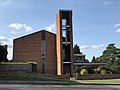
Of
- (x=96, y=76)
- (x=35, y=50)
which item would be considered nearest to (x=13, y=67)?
(x=35, y=50)

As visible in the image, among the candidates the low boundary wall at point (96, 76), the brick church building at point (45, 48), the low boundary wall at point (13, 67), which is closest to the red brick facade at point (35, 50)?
the brick church building at point (45, 48)

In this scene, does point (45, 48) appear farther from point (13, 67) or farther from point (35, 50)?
point (13, 67)

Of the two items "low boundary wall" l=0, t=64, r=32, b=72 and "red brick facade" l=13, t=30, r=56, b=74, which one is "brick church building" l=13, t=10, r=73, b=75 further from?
"low boundary wall" l=0, t=64, r=32, b=72

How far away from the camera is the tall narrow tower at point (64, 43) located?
54156 mm

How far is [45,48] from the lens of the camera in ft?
194

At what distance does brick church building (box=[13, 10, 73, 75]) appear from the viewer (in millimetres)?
56094

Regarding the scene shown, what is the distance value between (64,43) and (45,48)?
5.57m

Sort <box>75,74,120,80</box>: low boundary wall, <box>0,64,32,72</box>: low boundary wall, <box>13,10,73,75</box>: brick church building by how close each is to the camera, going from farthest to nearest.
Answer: <box>13,10,73,75</box>: brick church building < <box>0,64,32,72</box>: low boundary wall < <box>75,74,120,80</box>: low boundary wall

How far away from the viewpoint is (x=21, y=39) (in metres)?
58.5

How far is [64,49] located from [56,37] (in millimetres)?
4219

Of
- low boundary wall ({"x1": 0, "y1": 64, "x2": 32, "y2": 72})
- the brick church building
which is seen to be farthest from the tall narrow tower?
low boundary wall ({"x1": 0, "y1": 64, "x2": 32, "y2": 72})

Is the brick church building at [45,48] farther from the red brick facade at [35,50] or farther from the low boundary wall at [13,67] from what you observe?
the low boundary wall at [13,67]

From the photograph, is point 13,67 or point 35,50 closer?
point 13,67

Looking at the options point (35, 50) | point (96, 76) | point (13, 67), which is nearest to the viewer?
point (96, 76)
